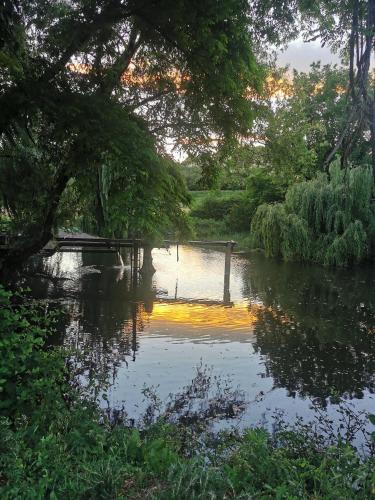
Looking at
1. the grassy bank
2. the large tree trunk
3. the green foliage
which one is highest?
the large tree trunk

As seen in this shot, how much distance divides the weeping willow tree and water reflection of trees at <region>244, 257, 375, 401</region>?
2.31 meters

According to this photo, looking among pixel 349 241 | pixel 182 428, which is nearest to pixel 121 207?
pixel 182 428

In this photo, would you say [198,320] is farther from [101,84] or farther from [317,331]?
[101,84]

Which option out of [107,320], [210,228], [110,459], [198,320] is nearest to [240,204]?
[210,228]

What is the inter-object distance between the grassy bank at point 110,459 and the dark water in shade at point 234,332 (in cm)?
143

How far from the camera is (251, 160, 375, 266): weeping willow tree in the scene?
2067 cm

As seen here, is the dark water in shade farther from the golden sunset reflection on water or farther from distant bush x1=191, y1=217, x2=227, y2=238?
distant bush x1=191, y1=217, x2=227, y2=238

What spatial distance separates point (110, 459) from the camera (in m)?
3.03

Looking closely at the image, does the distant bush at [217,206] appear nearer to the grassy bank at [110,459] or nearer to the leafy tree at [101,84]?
the leafy tree at [101,84]

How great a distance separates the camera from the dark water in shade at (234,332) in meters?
6.96

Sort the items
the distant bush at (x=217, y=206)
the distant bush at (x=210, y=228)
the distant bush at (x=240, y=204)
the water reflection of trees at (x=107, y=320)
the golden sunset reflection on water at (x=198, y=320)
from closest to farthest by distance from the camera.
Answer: the water reflection of trees at (x=107, y=320)
the golden sunset reflection on water at (x=198, y=320)
the distant bush at (x=240, y=204)
the distant bush at (x=210, y=228)
the distant bush at (x=217, y=206)

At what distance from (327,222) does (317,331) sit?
11.8 meters

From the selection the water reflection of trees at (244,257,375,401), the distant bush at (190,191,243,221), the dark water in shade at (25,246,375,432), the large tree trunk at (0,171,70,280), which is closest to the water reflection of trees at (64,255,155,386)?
the dark water in shade at (25,246,375,432)

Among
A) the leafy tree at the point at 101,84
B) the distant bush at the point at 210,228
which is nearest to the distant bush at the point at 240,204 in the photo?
the distant bush at the point at 210,228
